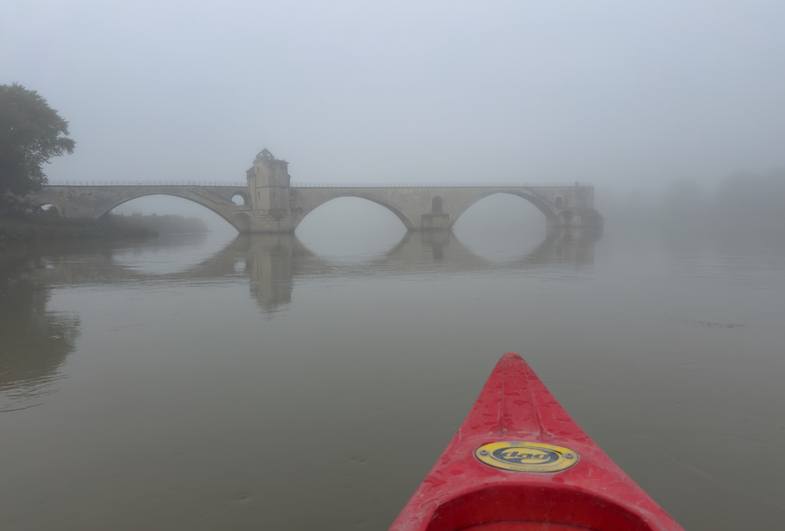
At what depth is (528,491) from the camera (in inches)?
98.7

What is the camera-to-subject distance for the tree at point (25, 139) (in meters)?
28.4

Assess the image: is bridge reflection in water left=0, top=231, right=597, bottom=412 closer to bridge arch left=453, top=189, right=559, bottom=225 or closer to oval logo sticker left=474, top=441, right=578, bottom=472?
oval logo sticker left=474, top=441, right=578, bottom=472

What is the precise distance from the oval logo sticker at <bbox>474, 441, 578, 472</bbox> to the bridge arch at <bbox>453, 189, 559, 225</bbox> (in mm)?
51987

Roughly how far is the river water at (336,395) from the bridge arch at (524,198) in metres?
43.2

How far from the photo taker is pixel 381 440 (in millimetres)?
4164

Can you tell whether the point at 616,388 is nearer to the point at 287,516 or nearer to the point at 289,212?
the point at 287,516

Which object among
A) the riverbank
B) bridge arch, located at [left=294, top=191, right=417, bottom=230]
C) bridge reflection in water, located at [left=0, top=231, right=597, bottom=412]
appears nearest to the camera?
bridge reflection in water, located at [left=0, top=231, right=597, bottom=412]

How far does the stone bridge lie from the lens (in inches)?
1587

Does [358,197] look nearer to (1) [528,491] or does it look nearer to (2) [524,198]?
(2) [524,198]

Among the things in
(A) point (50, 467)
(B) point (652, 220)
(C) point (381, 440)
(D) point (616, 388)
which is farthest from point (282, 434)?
(B) point (652, 220)

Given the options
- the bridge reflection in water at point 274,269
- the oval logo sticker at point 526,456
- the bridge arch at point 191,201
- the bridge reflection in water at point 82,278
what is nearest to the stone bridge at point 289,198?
the bridge arch at point 191,201

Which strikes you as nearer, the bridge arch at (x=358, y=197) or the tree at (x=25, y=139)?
the tree at (x=25, y=139)

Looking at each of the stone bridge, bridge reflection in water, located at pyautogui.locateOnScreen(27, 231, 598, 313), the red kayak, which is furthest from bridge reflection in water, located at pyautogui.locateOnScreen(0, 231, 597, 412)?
the stone bridge

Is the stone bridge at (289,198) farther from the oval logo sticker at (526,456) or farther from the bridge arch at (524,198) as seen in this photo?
the oval logo sticker at (526,456)
